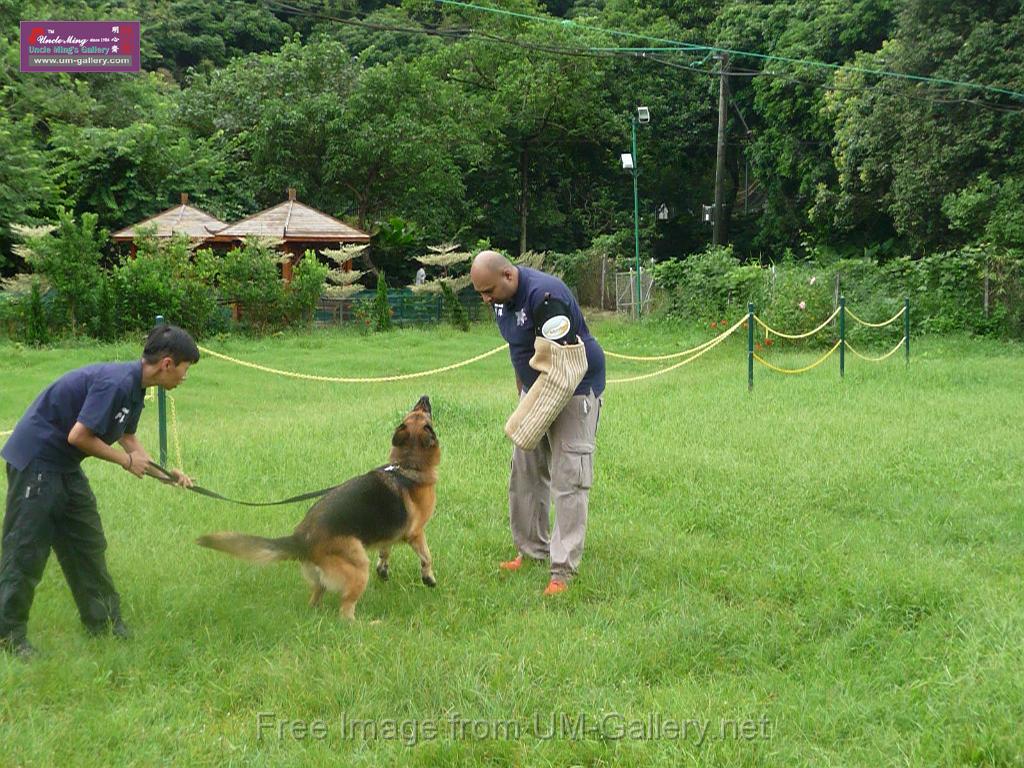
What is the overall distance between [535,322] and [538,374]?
373 millimetres

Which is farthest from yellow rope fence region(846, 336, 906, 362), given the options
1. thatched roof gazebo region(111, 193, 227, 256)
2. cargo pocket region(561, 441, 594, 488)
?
thatched roof gazebo region(111, 193, 227, 256)

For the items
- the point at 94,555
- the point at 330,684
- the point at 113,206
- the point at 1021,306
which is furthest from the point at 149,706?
the point at 113,206

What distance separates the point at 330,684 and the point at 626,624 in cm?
145

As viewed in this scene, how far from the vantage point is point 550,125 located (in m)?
A: 38.3

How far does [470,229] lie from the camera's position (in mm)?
37906

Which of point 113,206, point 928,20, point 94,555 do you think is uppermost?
point 928,20

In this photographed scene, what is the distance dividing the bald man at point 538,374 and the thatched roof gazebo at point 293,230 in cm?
2115

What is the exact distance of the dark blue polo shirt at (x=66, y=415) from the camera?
166 inches

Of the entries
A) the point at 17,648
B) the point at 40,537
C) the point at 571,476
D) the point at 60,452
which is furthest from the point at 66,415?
the point at 571,476

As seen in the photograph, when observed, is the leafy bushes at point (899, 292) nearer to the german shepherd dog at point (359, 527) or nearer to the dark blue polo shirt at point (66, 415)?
the german shepherd dog at point (359, 527)

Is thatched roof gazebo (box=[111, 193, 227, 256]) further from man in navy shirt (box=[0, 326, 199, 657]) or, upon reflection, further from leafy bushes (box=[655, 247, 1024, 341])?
man in navy shirt (box=[0, 326, 199, 657])

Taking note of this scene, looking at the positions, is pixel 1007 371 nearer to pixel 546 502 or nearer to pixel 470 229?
pixel 546 502

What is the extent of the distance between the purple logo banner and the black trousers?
31372 mm

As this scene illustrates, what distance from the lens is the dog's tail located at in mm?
4535
